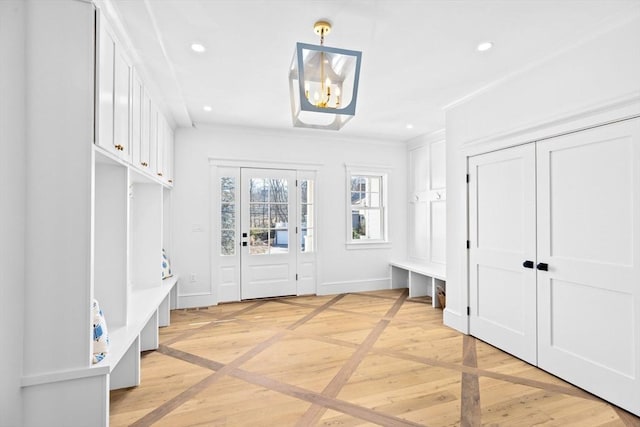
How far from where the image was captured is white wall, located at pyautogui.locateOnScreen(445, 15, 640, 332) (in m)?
2.23

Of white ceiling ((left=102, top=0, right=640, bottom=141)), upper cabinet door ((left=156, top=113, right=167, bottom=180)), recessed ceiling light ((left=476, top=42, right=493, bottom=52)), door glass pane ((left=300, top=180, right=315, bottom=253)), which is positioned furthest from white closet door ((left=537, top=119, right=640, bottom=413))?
upper cabinet door ((left=156, top=113, right=167, bottom=180))

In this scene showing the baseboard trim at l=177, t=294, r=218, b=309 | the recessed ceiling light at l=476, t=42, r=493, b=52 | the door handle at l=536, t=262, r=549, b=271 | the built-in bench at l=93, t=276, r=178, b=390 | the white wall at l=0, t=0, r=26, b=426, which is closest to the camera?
the white wall at l=0, t=0, r=26, b=426

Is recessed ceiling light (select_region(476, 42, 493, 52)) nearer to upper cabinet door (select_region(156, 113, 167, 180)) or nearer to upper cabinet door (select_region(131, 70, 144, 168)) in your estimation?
upper cabinet door (select_region(131, 70, 144, 168))

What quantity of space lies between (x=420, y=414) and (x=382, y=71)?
2855mm

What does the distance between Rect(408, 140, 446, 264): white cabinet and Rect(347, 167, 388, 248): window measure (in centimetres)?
51

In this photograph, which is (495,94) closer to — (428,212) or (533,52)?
(533,52)

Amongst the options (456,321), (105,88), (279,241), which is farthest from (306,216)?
(105,88)

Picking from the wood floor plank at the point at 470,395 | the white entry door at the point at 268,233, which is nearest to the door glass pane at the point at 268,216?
the white entry door at the point at 268,233

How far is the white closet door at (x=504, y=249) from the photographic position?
292 cm

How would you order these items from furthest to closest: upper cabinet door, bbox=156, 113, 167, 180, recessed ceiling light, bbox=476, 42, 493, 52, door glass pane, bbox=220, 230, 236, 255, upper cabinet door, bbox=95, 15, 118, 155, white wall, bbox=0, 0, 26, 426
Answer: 1. door glass pane, bbox=220, 230, 236, 255
2. upper cabinet door, bbox=156, 113, 167, 180
3. recessed ceiling light, bbox=476, 42, 493, 52
4. upper cabinet door, bbox=95, 15, 118, 155
5. white wall, bbox=0, 0, 26, 426

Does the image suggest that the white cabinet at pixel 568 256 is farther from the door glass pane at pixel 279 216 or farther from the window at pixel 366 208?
the door glass pane at pixel 279 216

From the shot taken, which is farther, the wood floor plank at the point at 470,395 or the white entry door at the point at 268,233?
the white entry door at the point at 268,233

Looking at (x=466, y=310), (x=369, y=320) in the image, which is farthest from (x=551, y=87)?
(x=369, y=320)

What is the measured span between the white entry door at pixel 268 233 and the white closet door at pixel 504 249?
8.91ft
